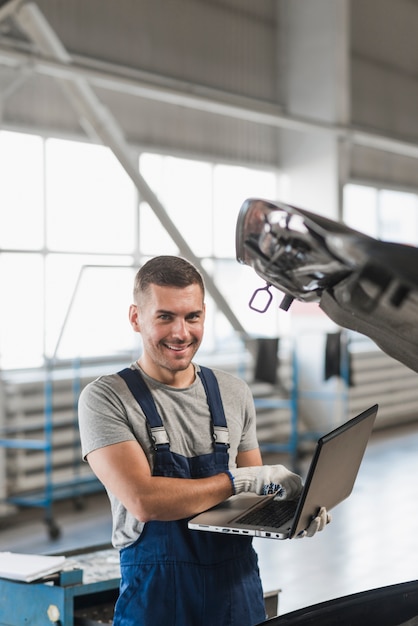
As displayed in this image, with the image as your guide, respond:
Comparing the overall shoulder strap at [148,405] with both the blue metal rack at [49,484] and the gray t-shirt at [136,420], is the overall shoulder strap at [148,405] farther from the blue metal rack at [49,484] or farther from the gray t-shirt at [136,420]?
the blue metal rack at [49,484]

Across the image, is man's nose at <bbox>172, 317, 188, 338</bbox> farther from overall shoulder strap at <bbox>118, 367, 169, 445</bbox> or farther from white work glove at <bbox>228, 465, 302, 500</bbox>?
white work glove at <bbox>228, 465, 302, 500</bbox>

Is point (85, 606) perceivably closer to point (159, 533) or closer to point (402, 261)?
point (159, 533)

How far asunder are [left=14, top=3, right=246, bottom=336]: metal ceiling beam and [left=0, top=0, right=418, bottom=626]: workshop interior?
0.06 ft

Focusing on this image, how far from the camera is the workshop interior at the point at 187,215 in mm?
5578

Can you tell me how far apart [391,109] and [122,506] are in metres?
10.2

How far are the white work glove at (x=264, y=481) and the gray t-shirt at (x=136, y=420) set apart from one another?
0.26 feet

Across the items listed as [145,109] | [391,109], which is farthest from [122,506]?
[391,109]

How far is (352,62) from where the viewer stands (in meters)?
10.5

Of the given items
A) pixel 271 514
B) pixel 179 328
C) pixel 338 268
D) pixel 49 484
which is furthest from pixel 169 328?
pixel 49 484

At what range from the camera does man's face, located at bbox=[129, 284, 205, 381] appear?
6.15 ft

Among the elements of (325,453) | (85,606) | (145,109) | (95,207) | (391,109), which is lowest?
(85,606)

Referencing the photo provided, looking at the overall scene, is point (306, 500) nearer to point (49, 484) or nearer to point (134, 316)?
point (134, 316)

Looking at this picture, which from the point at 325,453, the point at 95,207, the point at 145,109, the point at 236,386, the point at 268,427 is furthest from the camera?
the point at 268,427

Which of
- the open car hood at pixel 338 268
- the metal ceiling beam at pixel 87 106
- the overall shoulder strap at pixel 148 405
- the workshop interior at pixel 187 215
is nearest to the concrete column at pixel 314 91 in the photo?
the workshop interior at pixel 187 215
